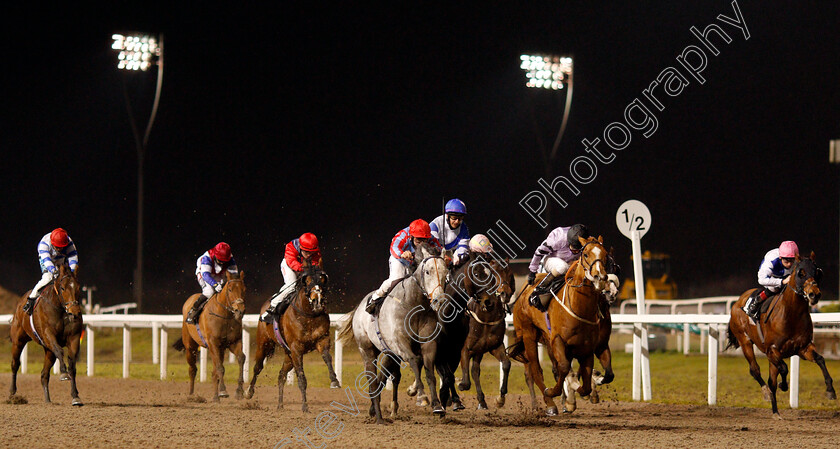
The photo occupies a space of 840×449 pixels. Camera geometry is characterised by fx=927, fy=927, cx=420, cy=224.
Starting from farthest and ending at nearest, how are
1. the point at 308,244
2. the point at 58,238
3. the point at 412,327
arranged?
1. the point at 58,238
2. the point at 308,244
3. the point at 412,327

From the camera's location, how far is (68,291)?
9.48 meters

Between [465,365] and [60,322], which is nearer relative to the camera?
[465,365]

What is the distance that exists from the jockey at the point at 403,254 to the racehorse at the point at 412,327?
0.07 metres

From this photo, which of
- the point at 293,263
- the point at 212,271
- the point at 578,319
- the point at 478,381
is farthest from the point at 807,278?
the point at 212,271

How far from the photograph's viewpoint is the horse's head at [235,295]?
9852 millimetres

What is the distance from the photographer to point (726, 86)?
2709 centimetres

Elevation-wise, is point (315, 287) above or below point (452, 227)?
below

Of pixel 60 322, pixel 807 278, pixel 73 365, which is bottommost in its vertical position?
pixel 73 365

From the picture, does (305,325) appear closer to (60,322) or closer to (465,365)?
(465,365)

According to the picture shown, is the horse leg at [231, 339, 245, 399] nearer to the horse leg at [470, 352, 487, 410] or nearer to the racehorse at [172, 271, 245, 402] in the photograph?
the racehorse at [172, 271, 245, 402]

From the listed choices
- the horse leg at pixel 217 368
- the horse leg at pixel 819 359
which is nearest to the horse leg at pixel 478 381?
the horse leg at pixel 217 368

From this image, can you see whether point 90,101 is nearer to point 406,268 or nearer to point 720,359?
point 720,359

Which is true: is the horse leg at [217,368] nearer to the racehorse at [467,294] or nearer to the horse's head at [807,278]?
the racehorse at [467,294]

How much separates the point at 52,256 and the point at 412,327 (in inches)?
191
